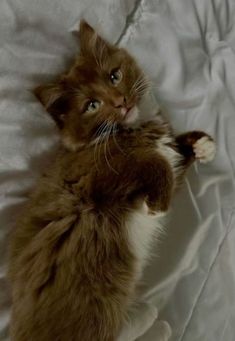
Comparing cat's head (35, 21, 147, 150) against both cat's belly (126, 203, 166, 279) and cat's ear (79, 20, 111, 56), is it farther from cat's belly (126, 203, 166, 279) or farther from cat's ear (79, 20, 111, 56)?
cat's belly (126, 203, 166, 279)

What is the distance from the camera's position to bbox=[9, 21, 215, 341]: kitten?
1.44 metres

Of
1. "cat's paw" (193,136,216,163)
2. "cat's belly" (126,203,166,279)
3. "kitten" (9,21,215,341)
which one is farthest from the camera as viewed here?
"cat's paw" (193,136,216,163)

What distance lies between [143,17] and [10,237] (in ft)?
3.05

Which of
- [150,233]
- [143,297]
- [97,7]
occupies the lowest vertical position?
[143,297]

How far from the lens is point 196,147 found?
1711 millimetres

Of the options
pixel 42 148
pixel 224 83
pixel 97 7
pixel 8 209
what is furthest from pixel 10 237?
pixel 224 83

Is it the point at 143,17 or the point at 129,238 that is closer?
the point at 129,238

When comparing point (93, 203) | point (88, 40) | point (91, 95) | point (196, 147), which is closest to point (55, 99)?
point (91, 95)

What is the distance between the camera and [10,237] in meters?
1.64

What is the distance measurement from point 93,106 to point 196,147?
372 millimetres

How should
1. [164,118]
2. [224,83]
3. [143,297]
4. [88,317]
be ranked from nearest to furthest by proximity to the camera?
[88,317] → [143,297] → [164,118] → [224,83]

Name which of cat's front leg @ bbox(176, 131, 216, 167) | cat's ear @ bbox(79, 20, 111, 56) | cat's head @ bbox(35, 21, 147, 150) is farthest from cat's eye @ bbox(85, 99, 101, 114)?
cat's front leg @ bbox(176, 131, 216, 167)

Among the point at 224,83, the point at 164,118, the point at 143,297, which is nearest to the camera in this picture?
the point at 143,297

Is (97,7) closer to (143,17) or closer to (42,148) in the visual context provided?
(143,17)
